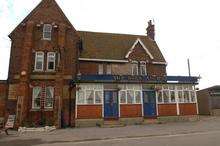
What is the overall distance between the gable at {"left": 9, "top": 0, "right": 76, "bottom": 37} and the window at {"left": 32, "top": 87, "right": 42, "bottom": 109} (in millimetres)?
6525

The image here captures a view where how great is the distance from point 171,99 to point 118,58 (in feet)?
24.7

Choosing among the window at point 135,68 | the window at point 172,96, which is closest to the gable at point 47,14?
the window at point 135,68

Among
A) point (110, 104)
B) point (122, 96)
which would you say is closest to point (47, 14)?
point (110, 104)

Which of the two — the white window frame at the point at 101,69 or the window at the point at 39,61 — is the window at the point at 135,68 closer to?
the white window frame at the point at 101,69

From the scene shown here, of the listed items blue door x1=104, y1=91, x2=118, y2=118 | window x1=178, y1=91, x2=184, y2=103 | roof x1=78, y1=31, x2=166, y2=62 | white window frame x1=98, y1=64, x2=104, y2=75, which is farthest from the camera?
roof x1=78, y1=31, x2=166, y2=62

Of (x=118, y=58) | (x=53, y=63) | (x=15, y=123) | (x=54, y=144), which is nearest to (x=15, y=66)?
(x=53, y=63)

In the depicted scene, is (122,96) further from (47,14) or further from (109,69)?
(47,14)

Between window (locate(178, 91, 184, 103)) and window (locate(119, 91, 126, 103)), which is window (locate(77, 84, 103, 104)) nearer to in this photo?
window (locate(119, 91, 126, 103))

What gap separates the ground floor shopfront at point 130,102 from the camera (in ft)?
81.9

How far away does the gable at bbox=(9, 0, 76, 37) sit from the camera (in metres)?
27.3

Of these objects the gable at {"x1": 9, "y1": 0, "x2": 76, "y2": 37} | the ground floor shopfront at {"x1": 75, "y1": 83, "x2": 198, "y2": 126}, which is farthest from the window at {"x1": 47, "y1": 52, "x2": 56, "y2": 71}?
the ground floor shopfront at {"x1": 75, "y1": 83, "x2": 198, "y2": 126}

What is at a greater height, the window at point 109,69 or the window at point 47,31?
the window at point 47,31

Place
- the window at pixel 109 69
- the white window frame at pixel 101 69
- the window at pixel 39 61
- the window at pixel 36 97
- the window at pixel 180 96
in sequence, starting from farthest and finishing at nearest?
1. the window at pixel 109 69
2. the white window frame at pixel 101 69
3. the window at pixel 180 96
4. the window at pixel 39 61
5. the window at pixel 36 97

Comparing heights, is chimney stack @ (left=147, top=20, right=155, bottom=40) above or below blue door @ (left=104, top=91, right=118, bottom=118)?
above
